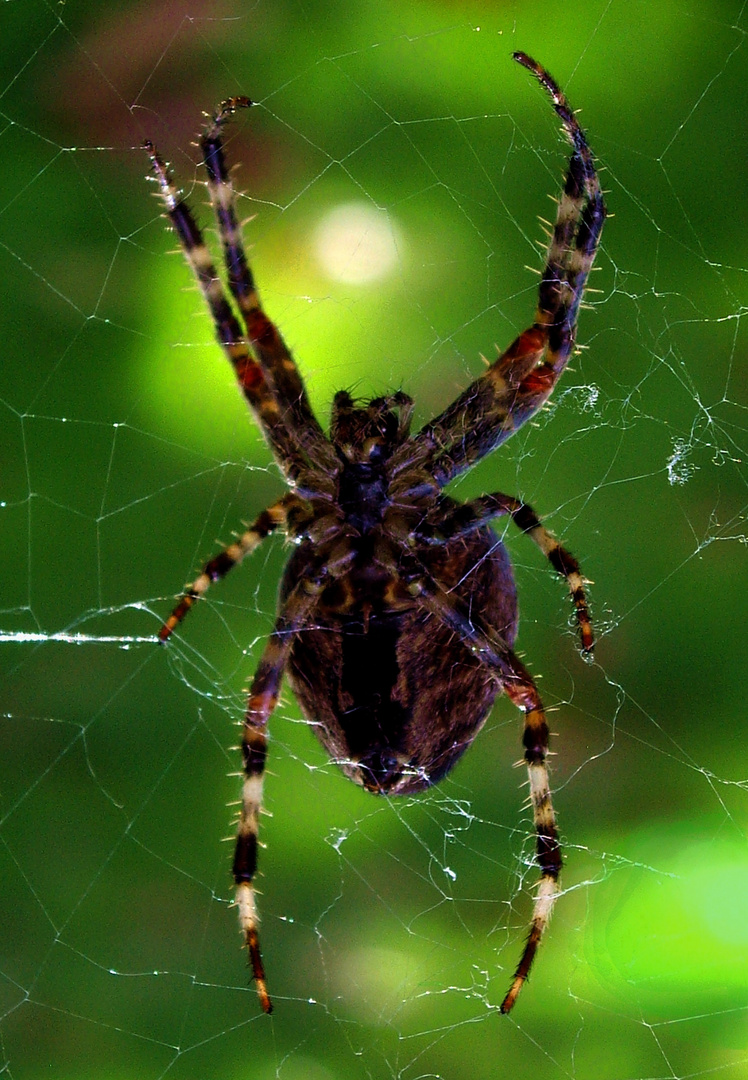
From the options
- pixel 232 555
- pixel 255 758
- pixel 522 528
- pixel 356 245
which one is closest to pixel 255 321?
pixel 232 555

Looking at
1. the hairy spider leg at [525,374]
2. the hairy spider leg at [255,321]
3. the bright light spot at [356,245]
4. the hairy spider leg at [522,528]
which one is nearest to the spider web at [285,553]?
the bright light spot at [356,245]

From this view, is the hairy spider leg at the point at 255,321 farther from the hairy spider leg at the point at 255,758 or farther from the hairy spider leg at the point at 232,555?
the hairy spider leg at the point at 255,758

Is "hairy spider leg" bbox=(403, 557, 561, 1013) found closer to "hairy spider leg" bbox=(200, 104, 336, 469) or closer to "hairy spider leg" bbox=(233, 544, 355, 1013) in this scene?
"hairy spider leg" bbox=(233, 544, 355, 1013)

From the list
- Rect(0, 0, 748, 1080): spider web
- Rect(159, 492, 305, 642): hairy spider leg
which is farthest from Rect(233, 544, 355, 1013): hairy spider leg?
Rect(0, 0, 748, 1080): spider web

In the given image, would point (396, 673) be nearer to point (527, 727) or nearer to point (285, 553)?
point (527, 727)

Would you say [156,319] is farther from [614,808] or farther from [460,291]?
[614,808]
